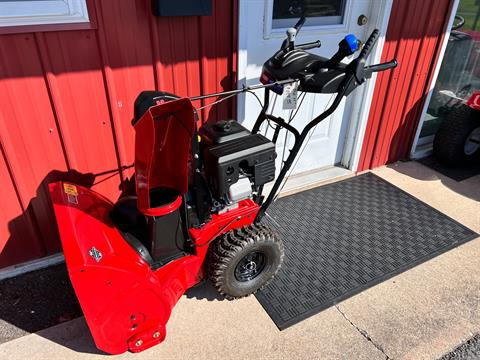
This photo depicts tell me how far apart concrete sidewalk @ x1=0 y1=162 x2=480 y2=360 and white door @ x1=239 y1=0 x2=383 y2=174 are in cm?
144

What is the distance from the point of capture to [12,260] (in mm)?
2586

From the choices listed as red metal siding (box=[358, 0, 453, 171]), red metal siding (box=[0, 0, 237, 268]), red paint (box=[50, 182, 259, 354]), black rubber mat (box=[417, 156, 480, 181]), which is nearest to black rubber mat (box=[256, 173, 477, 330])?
red metal siding (box=[358, 0, 453, 171])

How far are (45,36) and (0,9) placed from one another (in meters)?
0.23

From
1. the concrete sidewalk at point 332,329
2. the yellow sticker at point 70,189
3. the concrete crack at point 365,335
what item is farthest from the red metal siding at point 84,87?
the concrete crack at point 365,335

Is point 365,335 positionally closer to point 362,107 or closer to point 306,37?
point 362,107

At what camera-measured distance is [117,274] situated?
1.78 m

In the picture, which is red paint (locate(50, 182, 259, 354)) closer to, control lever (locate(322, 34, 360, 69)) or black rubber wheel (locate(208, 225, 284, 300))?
black rubber wheel (locate(208, 225, 284, 300))

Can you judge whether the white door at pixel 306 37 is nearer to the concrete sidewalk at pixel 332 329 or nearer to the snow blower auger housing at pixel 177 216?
the snow blower auger housing at pixel 177 216

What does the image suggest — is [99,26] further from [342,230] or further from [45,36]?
[342,230]

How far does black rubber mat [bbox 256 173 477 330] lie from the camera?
2.48 meters

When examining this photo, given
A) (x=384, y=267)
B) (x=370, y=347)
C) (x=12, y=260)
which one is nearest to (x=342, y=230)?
(x=384, y=267)

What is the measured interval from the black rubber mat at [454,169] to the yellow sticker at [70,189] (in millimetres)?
3530

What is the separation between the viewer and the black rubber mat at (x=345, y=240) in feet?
8.13

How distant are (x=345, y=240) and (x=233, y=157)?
142 cm
